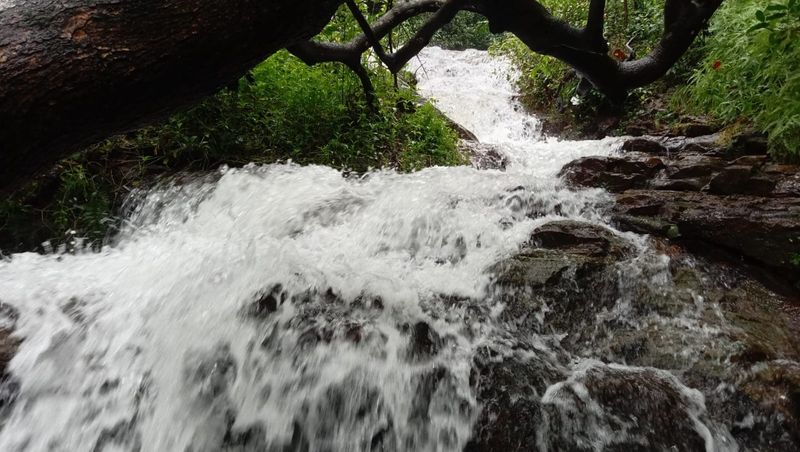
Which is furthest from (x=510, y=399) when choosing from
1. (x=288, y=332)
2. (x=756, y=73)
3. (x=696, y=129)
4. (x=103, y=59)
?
(x=696, y=129)

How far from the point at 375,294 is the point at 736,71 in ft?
16.2

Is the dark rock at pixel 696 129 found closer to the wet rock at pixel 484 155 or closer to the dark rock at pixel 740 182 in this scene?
the dark rock at pixel 740 182

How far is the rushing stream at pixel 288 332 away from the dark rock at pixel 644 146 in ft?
6.81

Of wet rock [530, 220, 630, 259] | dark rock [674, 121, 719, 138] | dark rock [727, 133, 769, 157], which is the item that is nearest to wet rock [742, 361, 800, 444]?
wet rock [530, 220, 630, 259]

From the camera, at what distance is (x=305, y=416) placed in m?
2.08

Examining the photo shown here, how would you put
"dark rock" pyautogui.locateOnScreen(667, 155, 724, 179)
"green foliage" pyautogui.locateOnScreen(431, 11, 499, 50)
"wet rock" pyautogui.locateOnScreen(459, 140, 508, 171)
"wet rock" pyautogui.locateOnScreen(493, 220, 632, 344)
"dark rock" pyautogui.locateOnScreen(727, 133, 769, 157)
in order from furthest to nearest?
"green foliage" pyautogui.locateOnScreen(431, 11, 499, 50) → "wet rock" pyautogui.locateOnScreen(459, 140, 508, 171) → "dark rock" pyautogui.locateOnScreen(727, 133, 769, 157) → "dark rock" pyautogui.locateOnScreen(667, 155, 724, 179) → "wet rock" pyautogui.locateOnScreen(493, 220, 632, 344)

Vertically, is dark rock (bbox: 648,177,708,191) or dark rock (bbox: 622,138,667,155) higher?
dark rock (bbox: 622,138,667,155)

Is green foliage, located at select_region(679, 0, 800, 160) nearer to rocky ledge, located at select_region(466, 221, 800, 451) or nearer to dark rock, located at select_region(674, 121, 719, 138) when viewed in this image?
dark rock, located at select_region(674, 121, 719, 138)

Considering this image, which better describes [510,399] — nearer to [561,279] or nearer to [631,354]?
[631,354]

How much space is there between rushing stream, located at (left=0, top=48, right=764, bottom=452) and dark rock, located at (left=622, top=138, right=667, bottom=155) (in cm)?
208

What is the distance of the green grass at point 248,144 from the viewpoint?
391cm

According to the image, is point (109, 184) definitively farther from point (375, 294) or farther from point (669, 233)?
point (669, 233)

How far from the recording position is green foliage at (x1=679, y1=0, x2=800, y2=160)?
3.60 m

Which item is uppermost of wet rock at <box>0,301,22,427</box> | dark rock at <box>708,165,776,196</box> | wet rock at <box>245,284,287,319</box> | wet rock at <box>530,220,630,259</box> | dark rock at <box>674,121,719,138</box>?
dark rock at <box>674,121,719,138</box>
